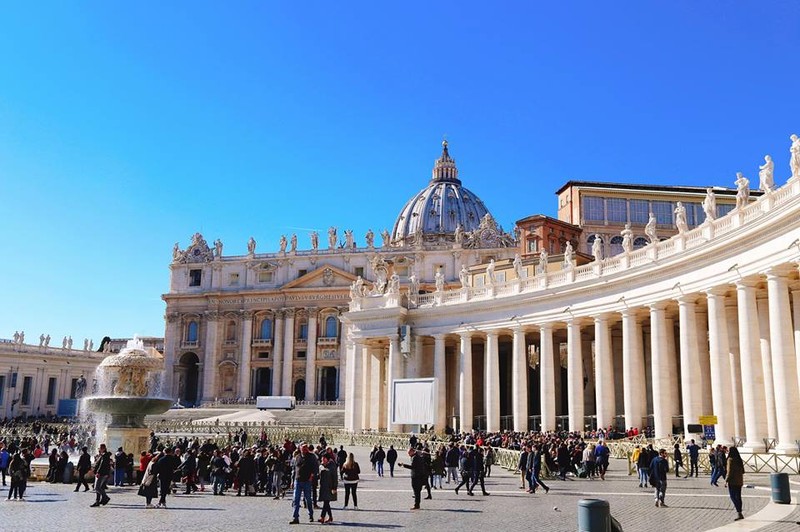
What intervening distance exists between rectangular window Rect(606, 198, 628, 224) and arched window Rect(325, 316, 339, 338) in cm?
4440

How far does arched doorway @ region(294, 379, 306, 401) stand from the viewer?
108 metres

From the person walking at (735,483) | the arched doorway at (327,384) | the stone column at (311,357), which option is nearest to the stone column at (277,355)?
the stone column at (311,357)

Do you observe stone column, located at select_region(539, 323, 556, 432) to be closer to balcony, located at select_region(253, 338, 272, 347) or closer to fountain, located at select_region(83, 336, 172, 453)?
fountain, located at select_region(83, 336, 172, 453)

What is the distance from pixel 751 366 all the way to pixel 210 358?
296ft

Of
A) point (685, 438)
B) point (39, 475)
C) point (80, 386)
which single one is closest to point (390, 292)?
point (685, 438)

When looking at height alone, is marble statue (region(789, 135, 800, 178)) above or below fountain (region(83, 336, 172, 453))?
above

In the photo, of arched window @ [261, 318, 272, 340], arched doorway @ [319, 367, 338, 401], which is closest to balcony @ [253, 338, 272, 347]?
arched window @ [261, 318, 272, 340]

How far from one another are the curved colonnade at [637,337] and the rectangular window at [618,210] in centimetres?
2279

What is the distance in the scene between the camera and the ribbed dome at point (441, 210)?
14638cm

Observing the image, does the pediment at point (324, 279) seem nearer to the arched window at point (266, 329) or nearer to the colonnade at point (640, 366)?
the arched window at point (266, 329)

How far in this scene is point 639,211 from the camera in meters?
76.6

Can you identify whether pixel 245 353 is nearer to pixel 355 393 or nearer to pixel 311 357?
pixel 311 357

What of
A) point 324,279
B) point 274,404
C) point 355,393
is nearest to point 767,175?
point 355,393

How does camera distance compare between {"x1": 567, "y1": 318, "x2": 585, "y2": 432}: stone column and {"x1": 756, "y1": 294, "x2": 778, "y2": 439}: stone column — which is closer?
{"x1": 756, "y1": 294, "x2": 778, "y2": 439}: stone column
